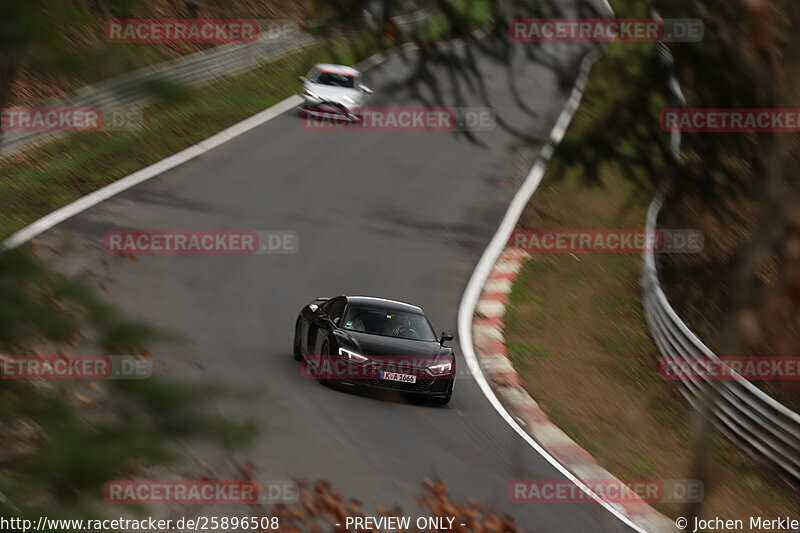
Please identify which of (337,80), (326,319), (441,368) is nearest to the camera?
(441,368)


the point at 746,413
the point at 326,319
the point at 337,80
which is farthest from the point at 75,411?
the point at 337,80

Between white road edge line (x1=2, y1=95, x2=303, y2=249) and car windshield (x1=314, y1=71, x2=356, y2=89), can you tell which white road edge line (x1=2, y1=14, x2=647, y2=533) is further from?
car windshield (x1=314, y1=71, x2=356, y2=89)

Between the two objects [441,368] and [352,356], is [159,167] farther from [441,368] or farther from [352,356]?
[441,368]

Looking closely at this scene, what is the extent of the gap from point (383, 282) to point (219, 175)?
758 centimetres

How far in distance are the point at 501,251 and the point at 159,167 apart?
336 inches

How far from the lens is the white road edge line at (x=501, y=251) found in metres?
6.41

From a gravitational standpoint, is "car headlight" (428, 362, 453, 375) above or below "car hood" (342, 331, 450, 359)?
below

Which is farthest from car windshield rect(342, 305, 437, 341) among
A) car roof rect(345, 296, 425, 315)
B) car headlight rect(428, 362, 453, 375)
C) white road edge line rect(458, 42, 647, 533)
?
white road edge line rect(458, 42, 647, 533)

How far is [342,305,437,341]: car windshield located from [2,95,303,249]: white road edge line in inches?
171

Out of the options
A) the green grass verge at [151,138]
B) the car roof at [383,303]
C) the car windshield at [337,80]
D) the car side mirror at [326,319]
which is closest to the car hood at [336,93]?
the car windshield at [337,80]

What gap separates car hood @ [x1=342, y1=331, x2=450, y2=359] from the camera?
14391 mm

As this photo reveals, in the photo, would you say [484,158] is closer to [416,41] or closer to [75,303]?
[416,41]

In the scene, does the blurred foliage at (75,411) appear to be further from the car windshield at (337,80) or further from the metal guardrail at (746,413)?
the car windshield at (337,80)

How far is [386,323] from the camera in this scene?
1536 centimetres
